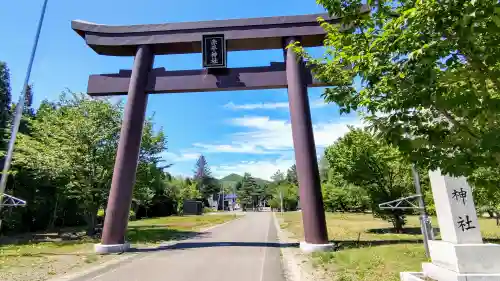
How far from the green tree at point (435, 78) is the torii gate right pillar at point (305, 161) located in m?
7.09

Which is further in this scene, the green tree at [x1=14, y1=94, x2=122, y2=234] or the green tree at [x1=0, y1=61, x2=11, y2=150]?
the green tree at [x1=0, y1=61, x2=11, y2=150]

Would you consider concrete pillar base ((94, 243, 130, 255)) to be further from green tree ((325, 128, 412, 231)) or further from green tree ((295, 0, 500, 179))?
green tree ((325, 128, 412, 231))

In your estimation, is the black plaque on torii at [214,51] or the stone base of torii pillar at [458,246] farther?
the black plaque on torii at [214,51]

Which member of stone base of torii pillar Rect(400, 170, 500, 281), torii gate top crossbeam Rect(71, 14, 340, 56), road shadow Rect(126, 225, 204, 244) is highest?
torii gate top crossbeam Rect(71, 14, 340, 56)

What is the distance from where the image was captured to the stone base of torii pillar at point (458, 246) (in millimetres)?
5785

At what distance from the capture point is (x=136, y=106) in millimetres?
12906

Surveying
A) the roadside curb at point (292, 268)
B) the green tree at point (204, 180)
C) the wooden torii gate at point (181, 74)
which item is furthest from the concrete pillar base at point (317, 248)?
the green tree at point (204, 180)

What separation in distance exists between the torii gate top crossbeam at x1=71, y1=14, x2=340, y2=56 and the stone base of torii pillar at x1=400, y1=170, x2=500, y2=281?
27.8 feet

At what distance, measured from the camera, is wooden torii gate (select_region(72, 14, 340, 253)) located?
1191 centimetres

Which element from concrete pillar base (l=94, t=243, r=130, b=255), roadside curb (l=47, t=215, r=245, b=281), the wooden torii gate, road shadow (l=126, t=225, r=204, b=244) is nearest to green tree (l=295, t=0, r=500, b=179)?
the wooden torii gate

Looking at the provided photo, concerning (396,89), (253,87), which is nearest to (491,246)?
(396,89)

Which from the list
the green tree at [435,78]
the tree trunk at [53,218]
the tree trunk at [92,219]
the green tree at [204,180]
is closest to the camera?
the green tree at [435,78]

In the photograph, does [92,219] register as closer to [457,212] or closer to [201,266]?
[201,266]

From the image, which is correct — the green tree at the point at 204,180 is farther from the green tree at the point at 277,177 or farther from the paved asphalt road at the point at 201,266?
the paved asphalt road at the point at 201,266
